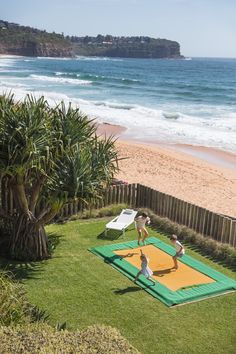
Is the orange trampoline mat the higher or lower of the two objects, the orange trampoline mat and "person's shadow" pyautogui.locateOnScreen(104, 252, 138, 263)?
the higher

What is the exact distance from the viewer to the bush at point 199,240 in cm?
1401

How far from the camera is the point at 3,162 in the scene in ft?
40.0

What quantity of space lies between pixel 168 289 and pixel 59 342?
710 cm

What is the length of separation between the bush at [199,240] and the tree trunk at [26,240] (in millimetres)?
4447

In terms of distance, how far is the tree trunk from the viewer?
1323 cm

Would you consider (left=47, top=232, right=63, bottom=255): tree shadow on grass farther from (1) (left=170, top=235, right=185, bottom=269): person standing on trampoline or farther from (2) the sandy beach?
(2) the sandy beach

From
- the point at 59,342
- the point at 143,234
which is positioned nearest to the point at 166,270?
the point at 143,234

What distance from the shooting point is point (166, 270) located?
13070mm

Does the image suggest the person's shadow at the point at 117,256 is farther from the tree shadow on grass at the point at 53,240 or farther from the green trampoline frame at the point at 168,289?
the tree shadow on grass at the point at 53,240

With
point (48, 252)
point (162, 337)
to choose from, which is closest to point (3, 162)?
point (48, 252)

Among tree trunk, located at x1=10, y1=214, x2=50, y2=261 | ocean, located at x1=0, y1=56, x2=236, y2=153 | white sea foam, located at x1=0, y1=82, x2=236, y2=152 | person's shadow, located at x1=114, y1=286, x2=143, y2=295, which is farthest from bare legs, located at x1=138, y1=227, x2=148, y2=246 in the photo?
white sea foam, located at x1=0, y1=82, x2=236, y2=152

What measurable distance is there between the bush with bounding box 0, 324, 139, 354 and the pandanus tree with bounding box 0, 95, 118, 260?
700cm

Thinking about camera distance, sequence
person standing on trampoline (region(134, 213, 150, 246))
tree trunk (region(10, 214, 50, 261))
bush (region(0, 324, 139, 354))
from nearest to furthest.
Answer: bush (region(0, 324, 139, 354)) < tree trunk (region(10, 214, 50, 261)) < person standing on trampoline (region(134, 213, 150, 246))

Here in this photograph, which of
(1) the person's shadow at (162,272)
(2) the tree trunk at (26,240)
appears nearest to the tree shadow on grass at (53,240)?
(2) the tree trunk at (26,240)
